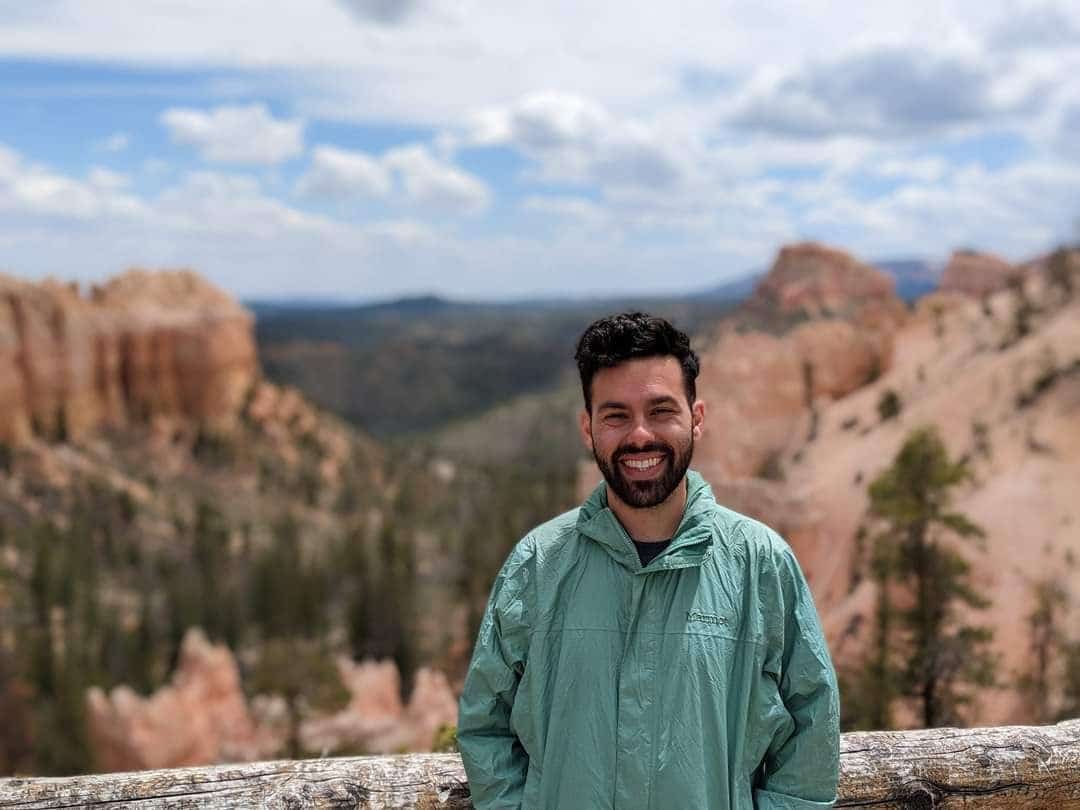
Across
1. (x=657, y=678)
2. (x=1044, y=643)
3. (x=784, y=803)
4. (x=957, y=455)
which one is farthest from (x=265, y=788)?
(x=957, y=455)

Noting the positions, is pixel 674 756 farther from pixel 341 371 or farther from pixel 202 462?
pixel 341 371

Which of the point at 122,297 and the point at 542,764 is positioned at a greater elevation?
the point at 122,297

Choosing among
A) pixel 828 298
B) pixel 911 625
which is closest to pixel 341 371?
pixel 828 298

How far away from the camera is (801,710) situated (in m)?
2.76

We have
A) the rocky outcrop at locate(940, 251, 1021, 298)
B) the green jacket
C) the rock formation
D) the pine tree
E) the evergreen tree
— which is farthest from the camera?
the rocky outcrop at locate(940, 251, 1021, 298)

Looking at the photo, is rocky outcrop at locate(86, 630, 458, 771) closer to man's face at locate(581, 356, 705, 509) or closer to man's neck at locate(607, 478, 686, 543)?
man's neck at locate(607, 478, 686, 543)

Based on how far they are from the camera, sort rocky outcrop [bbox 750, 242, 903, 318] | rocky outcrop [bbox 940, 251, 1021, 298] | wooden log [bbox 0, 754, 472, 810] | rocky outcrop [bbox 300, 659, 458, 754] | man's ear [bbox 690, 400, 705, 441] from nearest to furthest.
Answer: man's ear [bbox 690, 400, 705, 441]
wooden log [bbox 0, 754, 472, 810]
rocky outcrop [bbox 300, 659, 458, 754]
rocky outcrop [bbox 750, 242, 903, 318]
rocky outcrop [bbox 940, 251, 1021, 298]

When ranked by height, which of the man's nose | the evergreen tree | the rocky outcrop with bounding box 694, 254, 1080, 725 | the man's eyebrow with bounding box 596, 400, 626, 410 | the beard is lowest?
the evergreen tree

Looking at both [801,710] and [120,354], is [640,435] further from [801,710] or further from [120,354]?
[120,354]

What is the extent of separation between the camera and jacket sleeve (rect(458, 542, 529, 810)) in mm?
2818

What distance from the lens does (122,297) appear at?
260 feet

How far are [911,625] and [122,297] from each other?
7896 centimetres

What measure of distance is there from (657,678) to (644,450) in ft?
2.20

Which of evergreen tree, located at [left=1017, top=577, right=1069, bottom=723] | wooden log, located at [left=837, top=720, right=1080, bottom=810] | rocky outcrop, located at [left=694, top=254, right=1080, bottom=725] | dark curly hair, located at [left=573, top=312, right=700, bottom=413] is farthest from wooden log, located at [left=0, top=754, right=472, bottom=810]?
rocky outcrop, located at [left=694, top=254, right=1080, bottom=725]
